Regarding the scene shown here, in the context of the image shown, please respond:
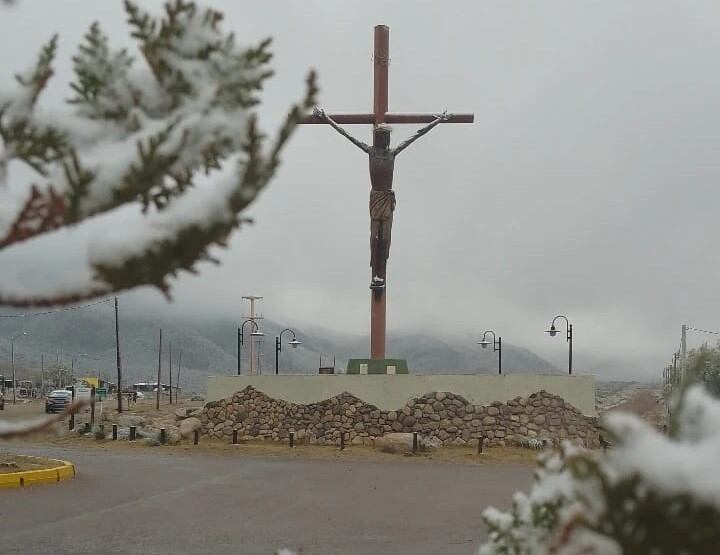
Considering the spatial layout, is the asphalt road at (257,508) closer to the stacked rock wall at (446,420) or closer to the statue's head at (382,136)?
the stacked rock wall at (446,420)

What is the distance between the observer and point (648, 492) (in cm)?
153

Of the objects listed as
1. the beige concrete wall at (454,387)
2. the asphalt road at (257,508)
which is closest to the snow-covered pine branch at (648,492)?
the asphalt road at (257,508)

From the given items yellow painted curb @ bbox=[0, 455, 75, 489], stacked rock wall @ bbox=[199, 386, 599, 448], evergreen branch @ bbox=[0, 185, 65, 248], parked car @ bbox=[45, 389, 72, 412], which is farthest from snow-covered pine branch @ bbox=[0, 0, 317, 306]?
parked car @ bbox=[45, 389, 72, 412]

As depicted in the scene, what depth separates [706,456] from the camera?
154 cm

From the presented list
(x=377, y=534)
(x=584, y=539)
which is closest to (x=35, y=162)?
(x=584, y=539)

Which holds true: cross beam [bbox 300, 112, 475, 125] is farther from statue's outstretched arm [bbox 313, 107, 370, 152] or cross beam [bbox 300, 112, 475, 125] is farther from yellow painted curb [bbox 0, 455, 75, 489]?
yellow painted curb [bbox 0, 455, 75, 489]

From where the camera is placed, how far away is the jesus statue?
2188 centimetres

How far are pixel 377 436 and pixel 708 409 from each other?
65.7 ft

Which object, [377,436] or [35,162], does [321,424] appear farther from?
[35,162]

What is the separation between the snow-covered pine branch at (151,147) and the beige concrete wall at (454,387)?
758 inches

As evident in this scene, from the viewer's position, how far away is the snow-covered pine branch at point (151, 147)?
229 centimetres

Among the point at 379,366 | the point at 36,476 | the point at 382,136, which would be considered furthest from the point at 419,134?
the point at 36,476

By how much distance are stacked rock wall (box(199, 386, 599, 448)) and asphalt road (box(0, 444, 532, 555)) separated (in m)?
3.78

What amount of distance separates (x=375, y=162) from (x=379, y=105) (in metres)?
1.68
